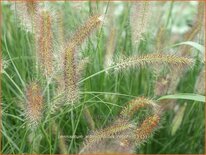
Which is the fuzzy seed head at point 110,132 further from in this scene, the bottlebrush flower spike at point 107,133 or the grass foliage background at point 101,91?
the grass foliage background at point 101,91

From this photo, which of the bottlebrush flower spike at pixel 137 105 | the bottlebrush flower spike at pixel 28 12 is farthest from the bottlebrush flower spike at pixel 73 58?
the bottlebrush flower spike at pixel 28 12

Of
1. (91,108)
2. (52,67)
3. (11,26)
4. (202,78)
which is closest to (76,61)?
(52,67)

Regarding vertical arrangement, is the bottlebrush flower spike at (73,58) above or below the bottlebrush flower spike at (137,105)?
above

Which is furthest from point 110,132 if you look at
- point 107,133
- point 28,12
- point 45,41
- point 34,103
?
point 28,12

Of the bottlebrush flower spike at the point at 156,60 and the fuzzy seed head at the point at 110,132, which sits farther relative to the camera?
the bottlebrush flower spike at the point at 156,60

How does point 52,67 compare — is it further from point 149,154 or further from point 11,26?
point 11,26

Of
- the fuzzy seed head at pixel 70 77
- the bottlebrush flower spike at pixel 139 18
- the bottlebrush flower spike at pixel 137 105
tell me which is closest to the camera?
the fuzzy seed head at pixel 70 77

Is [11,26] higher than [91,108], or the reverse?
[11,26]

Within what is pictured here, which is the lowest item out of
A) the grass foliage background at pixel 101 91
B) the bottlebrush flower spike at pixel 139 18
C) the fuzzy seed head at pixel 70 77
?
the grass foliage background at pixel 101 91
